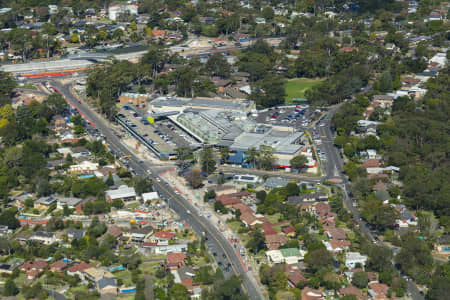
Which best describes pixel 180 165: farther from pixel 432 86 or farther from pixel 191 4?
pixel 191 4

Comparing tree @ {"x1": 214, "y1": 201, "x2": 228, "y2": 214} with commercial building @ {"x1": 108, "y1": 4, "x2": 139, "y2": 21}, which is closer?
tree @ {"x1": 214, "y1": 201, "x2": 228, "y2": 214}

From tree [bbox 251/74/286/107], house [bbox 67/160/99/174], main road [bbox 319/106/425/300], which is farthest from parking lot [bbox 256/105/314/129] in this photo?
house [bbox 67/160/99/174]

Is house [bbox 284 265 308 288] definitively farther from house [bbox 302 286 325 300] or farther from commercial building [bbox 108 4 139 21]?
commercial building [bbox 108 4 139 21]

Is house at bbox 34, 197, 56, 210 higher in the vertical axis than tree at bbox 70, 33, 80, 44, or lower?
lower

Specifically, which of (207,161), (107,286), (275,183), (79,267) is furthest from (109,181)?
(107,286)

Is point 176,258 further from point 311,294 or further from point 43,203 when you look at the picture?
point 43,203

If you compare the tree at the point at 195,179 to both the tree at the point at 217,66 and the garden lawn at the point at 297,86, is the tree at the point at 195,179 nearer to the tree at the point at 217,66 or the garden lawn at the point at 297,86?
the garden lawn at the point at 297,86

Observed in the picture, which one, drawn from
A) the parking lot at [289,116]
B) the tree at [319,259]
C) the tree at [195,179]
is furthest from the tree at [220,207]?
the parking lot at [289,116]

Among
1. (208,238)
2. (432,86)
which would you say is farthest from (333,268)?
(432,86)
